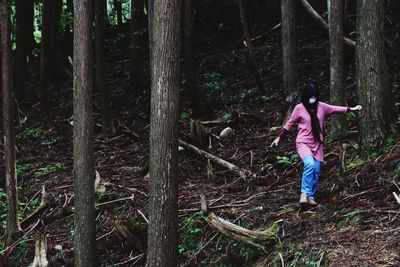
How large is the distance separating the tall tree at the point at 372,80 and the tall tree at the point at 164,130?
3.54 metres

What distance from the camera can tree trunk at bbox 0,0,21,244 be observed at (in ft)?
31.9

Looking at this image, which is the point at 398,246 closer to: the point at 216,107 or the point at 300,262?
the point at 300,262

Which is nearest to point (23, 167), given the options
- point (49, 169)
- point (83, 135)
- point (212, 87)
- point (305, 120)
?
point (49, 169)

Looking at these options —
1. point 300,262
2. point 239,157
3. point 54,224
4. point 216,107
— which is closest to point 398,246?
point 300,262

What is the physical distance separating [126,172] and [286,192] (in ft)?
15.4

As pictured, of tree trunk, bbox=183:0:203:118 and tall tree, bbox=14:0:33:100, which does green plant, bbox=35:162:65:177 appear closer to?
tree trunk, bbox=183:0:203:118

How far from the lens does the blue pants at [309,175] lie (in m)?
7.59

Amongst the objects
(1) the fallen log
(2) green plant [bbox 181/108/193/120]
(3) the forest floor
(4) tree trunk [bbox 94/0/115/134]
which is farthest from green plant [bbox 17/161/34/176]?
(1) the fallen log

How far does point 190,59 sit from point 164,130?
8.16 metres

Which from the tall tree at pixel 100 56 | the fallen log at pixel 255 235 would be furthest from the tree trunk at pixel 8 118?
the tall tree at pixel 100 56

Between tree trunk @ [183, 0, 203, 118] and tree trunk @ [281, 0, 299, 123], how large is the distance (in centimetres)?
271

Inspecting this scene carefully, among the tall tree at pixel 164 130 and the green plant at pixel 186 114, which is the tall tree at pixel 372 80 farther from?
the green plant at pixel 186 114

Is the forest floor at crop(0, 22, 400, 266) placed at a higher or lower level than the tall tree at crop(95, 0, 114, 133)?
lower

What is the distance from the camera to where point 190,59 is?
47.1 ft
